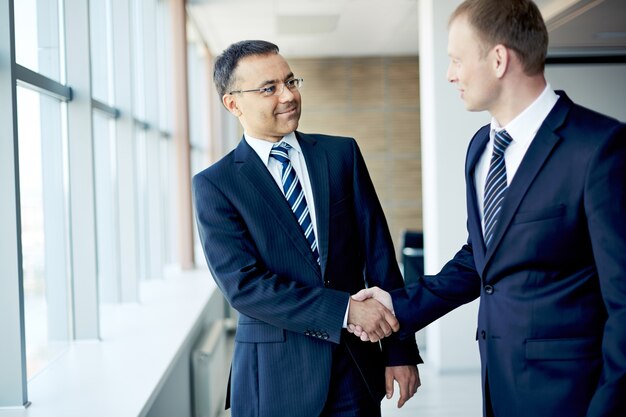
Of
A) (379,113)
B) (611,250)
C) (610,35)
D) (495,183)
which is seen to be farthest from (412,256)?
(611,250)

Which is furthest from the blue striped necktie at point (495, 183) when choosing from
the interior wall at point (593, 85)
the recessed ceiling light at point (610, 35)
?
the interior wall at point (593, 85)

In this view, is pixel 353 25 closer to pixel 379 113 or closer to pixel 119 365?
pixel 379 113

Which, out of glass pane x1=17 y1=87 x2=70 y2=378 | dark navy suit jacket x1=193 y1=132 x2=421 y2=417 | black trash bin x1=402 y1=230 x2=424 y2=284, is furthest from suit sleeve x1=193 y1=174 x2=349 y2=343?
black trash bin x1=402 y1=230 x2=424 y2=284

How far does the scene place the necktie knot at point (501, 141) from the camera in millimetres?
1661

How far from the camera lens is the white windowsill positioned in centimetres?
250

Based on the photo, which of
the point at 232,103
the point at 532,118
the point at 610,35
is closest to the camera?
the point at 532,118

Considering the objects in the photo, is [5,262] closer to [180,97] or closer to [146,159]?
[146,159]

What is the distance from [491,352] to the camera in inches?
64.4

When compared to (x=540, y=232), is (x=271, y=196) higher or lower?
higher

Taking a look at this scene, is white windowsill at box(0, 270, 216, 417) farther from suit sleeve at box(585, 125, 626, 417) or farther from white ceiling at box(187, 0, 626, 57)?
white ceiling at box(187, 0, 626, 57)

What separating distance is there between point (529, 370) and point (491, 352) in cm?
12

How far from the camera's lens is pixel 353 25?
869 centimetres

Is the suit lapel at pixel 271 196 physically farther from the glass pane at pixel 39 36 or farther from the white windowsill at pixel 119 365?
the glass pane at pixel 39 36

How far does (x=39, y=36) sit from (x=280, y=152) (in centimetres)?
189
